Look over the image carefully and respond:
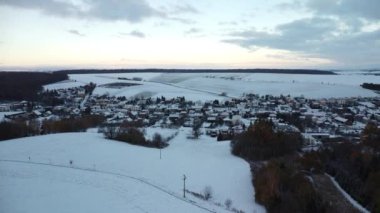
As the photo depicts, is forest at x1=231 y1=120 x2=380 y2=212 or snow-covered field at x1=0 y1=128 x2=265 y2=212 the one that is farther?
forest at x1=231 y1=120 x2=380 y2=212

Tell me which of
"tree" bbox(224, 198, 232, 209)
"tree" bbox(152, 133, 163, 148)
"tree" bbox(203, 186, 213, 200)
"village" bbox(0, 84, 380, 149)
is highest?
"tree" bbox(203, 186, 213, 200)

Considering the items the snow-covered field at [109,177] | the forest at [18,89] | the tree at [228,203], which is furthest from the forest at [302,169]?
the forest at [18,89]

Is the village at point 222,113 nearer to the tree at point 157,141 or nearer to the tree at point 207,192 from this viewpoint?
the tree at point 157,141

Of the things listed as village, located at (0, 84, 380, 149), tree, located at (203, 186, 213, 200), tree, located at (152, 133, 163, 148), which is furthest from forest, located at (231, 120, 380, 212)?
tree, located at (152, 133, 163, 148)

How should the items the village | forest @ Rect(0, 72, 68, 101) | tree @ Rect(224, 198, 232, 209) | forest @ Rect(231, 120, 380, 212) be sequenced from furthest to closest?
1. forest @ Rect(0, 72, 68, 101)
2. the village
3. forest @ Rect(231, 120, 380, 212)
4. tree @ Rect(224, 198, 232, 209)

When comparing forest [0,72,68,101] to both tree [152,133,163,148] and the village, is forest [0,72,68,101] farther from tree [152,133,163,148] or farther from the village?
tree [152,133,163,148]

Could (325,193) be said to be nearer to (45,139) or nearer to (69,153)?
(69,153)

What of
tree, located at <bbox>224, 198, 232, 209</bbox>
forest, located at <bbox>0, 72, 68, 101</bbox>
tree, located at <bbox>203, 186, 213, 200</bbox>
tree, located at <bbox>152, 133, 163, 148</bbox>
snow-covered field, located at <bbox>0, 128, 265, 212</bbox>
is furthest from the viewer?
forest, located at <bbox>0, 72, 68, 101</bbox>
